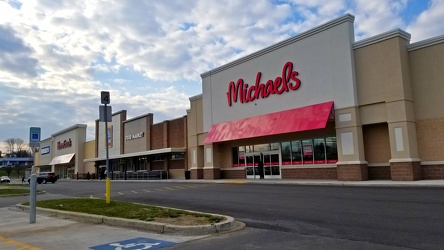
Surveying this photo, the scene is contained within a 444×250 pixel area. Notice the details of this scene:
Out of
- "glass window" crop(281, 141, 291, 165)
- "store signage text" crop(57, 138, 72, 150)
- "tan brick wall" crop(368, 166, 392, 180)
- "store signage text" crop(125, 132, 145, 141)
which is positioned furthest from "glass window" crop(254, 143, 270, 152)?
A: "store signage text" crop(57, 138, 72, 150)

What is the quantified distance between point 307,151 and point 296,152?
1058 millimetres

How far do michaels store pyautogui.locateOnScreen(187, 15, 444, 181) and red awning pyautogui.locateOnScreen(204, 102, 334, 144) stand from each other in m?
0.09

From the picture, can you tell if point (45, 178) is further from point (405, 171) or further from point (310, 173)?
point (405, 171)

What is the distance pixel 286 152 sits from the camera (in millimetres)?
28422

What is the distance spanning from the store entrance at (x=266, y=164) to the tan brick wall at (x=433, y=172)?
10.4m

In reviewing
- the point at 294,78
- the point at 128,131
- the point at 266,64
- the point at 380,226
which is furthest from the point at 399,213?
the point at 128,131

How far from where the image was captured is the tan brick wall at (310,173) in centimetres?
2503

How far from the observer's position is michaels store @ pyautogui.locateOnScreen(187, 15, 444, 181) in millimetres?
21203

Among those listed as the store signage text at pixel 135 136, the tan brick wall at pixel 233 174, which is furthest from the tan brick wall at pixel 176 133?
the tan brick wall at pixel 233 174

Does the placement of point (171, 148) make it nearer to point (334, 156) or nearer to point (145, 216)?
point (334, 156)

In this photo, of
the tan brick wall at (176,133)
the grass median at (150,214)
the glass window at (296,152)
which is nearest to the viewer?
the grass median at (150,214)

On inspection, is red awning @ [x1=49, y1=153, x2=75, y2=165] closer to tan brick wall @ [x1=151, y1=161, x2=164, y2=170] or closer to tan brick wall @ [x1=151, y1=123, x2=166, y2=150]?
tan brick wall @ [x1=151, y1=123, x2=166, y2=150]

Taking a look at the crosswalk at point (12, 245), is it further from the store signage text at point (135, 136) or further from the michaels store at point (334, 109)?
the store signage text at point (135, 136)

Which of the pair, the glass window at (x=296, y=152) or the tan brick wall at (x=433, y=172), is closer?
the tan brick wall at (x=433, y=172)
